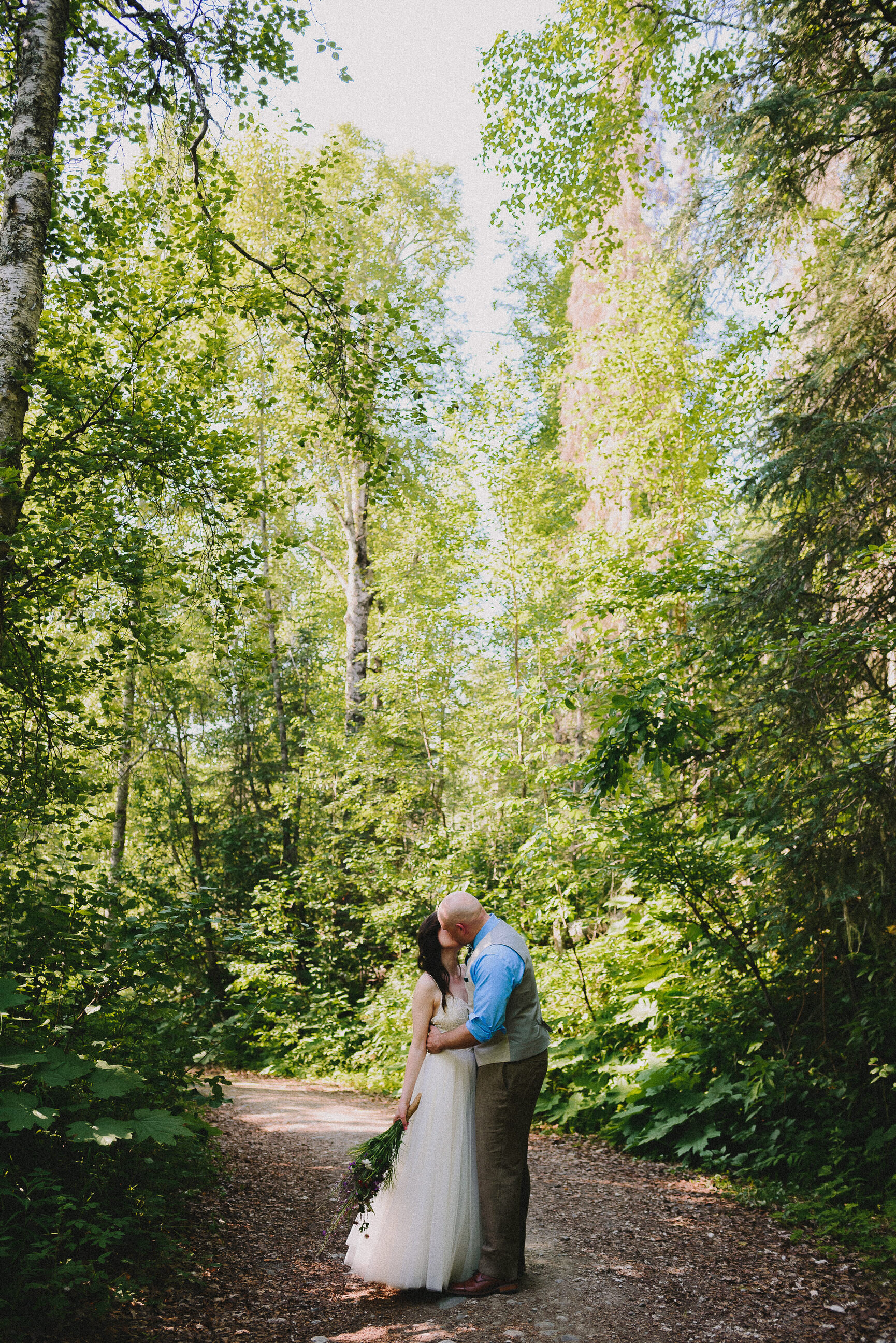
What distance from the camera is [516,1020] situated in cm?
400

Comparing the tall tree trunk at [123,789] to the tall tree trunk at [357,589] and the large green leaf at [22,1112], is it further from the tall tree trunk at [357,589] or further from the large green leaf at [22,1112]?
the large green leaf at [22,1112]

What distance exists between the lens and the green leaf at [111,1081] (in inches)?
135

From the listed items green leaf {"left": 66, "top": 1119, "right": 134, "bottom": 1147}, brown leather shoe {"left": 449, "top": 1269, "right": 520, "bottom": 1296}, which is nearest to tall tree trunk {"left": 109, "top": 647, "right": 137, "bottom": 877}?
green leaf {"left": 66, "top": 1119, "right": 134, "bottom": 1147}

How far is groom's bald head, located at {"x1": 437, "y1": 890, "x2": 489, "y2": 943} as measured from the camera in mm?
4043

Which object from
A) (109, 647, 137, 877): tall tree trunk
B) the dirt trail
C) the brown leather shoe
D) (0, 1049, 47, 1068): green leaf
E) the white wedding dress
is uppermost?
(109, 647, 137, 877): tall tree trunk

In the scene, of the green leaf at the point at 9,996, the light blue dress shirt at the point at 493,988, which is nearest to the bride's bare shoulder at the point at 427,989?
the light blue dress shirt at the point at 493,988

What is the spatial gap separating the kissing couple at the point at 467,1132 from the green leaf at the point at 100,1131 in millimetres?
1195

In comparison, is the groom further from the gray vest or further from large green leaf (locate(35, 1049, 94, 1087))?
large green leaf (locate(35, 1049, 94, 1087))

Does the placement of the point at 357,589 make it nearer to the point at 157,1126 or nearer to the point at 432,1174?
the point at 432,1174

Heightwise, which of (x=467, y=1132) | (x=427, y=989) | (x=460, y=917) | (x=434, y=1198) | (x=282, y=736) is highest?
(x=282, y=736)

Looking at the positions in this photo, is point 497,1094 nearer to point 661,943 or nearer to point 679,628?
point 661,943

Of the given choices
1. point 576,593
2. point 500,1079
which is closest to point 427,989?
point 500,1079

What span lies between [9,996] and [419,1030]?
1742 millimetres

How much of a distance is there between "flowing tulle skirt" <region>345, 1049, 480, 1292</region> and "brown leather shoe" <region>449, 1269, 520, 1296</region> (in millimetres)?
51
